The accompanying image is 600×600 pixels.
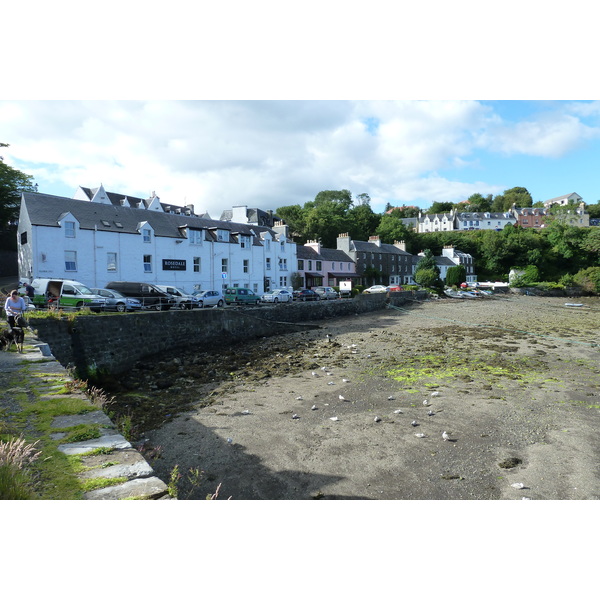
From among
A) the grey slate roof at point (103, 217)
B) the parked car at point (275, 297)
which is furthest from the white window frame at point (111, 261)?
the parked car at point (275, 297)

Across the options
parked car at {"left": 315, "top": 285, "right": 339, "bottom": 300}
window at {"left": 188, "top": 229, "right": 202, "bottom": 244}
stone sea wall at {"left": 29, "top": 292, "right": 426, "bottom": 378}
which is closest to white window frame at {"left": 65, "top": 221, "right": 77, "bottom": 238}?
window at {"left": 188, "top": 229, "right": 202, "bottom": 244}

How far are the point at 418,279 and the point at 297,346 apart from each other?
46.6 metres

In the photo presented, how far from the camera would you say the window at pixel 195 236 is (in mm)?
34469

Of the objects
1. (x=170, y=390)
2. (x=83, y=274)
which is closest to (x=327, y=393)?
(x=170, y=390)

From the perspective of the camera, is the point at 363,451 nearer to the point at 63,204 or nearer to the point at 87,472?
the point at 87,472

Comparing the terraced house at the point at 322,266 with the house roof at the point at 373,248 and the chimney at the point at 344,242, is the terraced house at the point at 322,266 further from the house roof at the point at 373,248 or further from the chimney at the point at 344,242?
the house roof at the point at 373,248

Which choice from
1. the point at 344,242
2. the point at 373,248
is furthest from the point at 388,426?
the point at 373,248

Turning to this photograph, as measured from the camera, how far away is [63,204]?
2834 cm

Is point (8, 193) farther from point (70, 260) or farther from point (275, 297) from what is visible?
point (275, 297)

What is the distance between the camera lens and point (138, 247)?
101ft

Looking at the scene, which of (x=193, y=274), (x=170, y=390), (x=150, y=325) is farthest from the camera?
(x=193, y=274)

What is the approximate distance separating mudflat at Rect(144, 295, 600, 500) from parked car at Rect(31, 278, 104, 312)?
Result: 563 cm

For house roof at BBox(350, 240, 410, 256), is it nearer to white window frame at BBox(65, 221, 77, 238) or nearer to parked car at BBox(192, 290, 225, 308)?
parked car at BBox(192, 290, 225, 308)

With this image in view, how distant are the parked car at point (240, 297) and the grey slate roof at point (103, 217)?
7.96 metres
